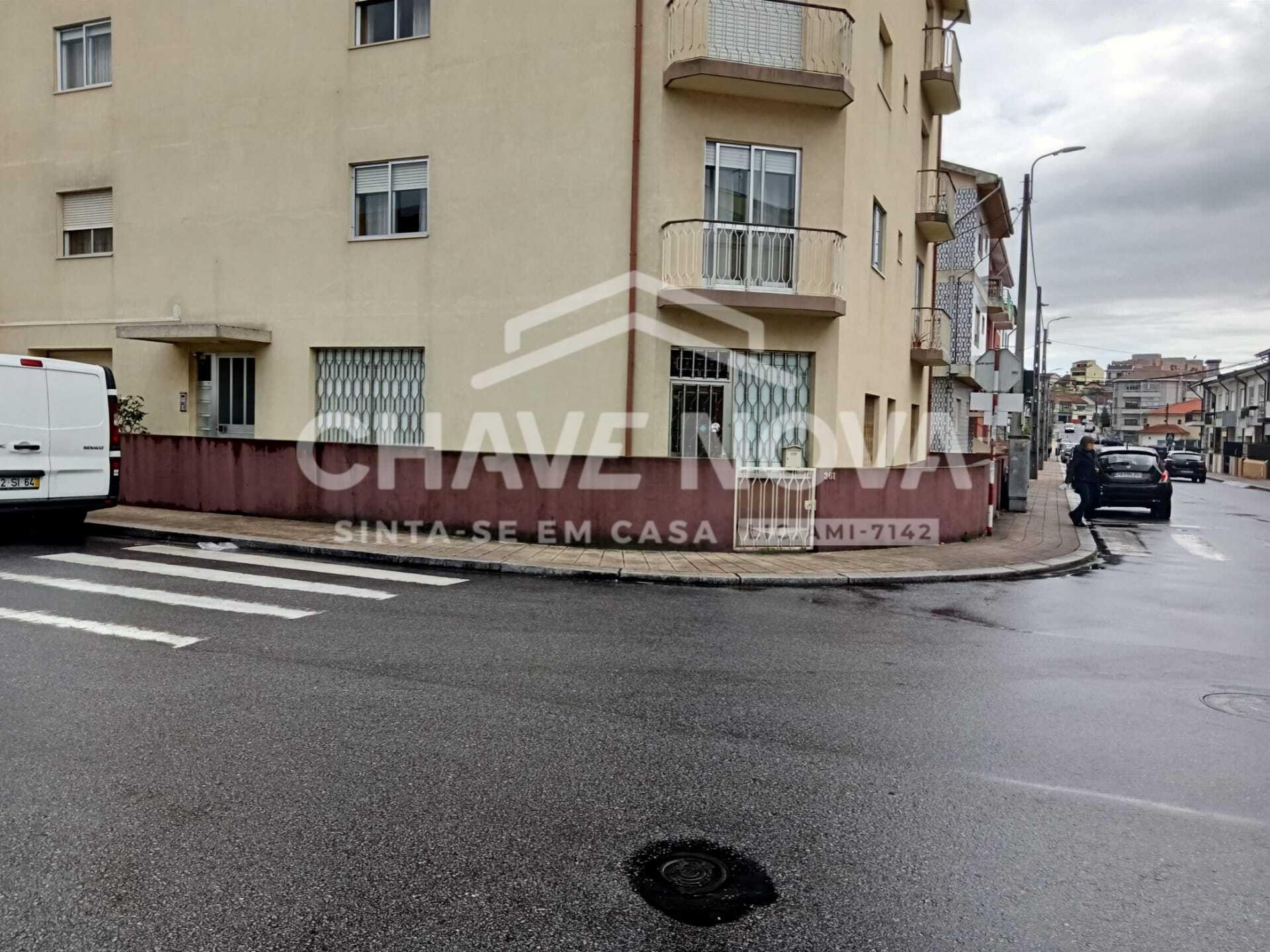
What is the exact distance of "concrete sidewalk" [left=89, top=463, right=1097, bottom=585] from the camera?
33.0 feet

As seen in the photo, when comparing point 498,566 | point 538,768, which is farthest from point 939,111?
point 538,768

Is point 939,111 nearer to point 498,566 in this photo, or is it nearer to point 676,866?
point 498,566

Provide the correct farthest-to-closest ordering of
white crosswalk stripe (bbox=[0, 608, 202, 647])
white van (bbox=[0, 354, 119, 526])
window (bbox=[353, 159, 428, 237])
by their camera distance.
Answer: window (bbox=[353, 159, 428, 237]) < white van (bbox=[0, 354, 119, 526]) < white crosswalk stripe (bbox=[0, 608, 202, 647])

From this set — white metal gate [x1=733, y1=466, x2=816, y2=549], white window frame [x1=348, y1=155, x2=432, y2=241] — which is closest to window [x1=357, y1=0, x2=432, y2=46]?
white window frame [x1=348, y1=155, x2=432, y2=241]

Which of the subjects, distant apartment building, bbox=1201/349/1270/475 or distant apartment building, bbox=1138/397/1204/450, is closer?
distant apartment building, bbox=1201/349/1270/475

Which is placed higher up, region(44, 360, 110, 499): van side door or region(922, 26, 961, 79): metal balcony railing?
region(922, 26, 961, 79): metal balcony railing

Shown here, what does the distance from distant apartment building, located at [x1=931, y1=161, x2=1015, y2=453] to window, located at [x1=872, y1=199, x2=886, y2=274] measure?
440 inches

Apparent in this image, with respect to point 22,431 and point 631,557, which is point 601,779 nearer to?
point 631,557

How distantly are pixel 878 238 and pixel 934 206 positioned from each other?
176 inches

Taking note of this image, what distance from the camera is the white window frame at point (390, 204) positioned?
14367 millimetres

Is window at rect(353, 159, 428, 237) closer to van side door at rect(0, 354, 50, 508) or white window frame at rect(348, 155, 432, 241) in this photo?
white window frame at rect(348, 155, 432, 241)

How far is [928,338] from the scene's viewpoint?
2088cm

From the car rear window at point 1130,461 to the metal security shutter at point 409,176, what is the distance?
16147 mm

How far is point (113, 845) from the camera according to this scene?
3400mm
